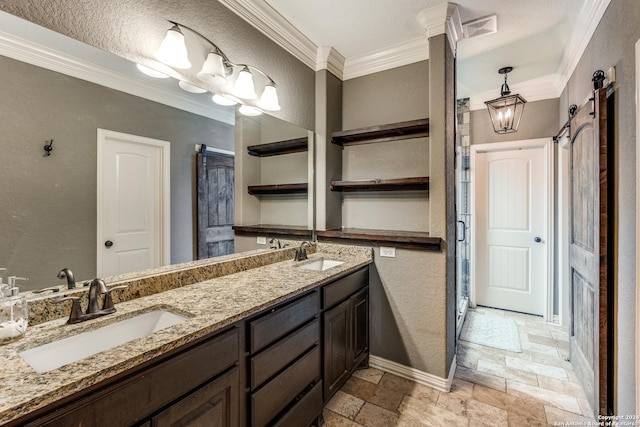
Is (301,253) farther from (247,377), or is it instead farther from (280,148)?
(247,377)

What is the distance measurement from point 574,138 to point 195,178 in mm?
2797

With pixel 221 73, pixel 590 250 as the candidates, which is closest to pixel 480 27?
pixel 590 250

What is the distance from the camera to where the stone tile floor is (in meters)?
1.89

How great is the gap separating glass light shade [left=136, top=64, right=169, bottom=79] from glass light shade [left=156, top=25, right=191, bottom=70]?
0.06 meters

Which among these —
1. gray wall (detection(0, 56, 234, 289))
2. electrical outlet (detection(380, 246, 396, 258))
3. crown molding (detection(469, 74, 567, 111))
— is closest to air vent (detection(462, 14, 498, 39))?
crown molding (detection(469, 74, 567, 111))

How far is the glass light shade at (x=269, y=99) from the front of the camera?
85.4 inches

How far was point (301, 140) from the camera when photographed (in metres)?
2.60

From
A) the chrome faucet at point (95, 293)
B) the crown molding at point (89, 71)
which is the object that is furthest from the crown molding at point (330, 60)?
the chrome faucet at point (95, 293)

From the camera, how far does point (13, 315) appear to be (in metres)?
1.02

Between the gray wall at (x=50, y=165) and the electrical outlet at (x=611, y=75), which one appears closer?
Result: the gray wall at (x=50, y=165)

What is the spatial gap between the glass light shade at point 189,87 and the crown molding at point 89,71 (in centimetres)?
3

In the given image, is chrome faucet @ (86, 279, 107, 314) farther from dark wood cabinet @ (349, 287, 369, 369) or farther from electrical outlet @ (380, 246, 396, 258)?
electrical outlet @ (380, 246, 396, 258)

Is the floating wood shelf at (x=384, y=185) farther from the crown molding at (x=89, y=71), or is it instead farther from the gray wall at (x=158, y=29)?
the crown molding at (x=89, y=71)

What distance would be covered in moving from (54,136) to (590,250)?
3.01m
